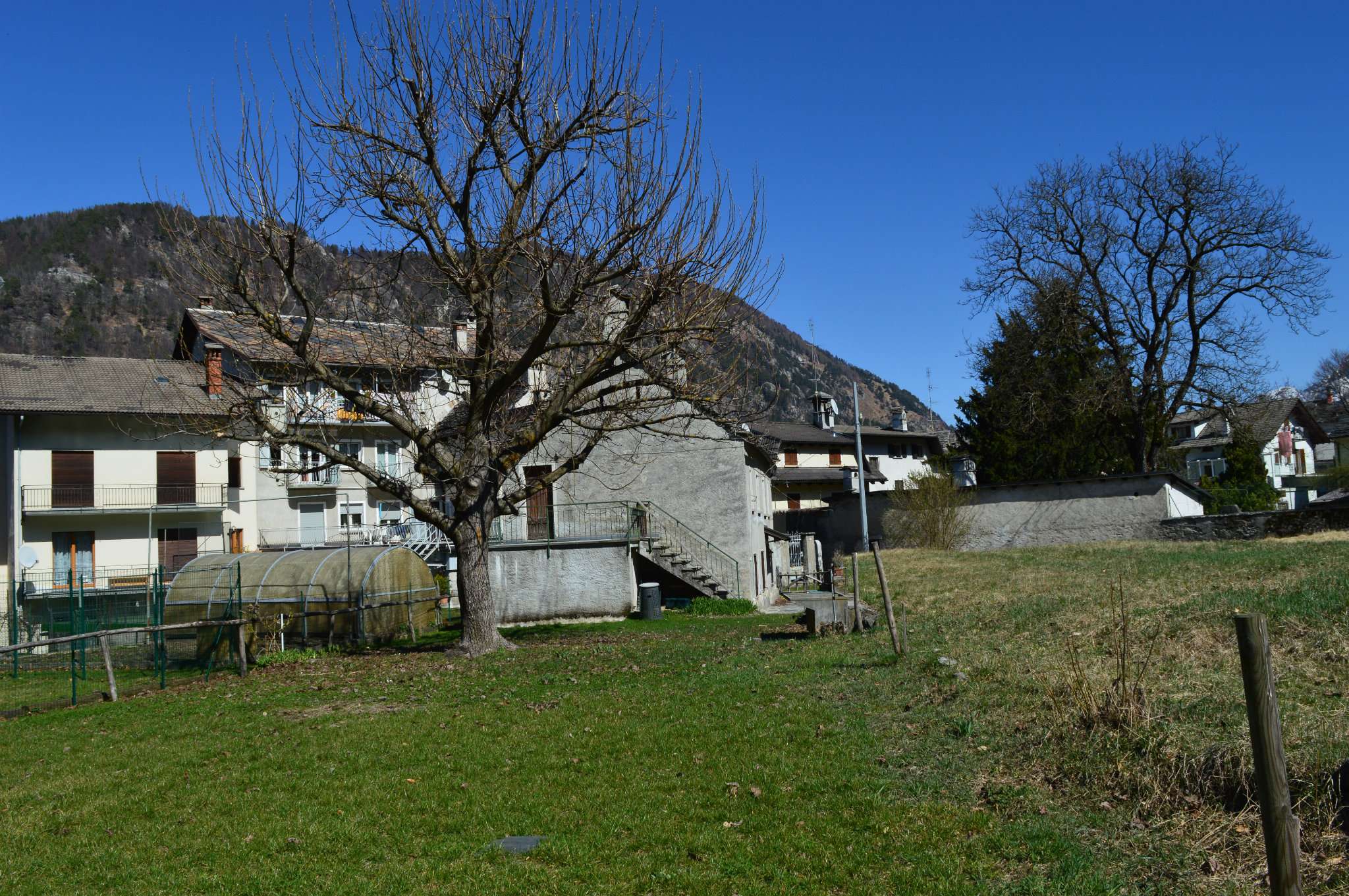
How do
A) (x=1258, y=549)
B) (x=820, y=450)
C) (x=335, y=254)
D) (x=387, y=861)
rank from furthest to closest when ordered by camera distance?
(x=820, y=450) → (x=1258, y=549) → (x=335, y=254) → (x=387, y=861)

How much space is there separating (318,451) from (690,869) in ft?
42.2

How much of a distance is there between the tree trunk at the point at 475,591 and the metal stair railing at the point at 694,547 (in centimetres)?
1239

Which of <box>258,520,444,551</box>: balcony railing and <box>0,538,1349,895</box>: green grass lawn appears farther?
<box>258,520,444,551</box>: balcony railing

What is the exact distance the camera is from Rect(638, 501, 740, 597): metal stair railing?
30.6 metres

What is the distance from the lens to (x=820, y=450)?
2810 inches

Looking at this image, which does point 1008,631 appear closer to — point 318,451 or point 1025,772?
point 1025,772

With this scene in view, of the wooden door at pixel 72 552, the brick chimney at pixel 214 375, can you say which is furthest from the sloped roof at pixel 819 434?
the brick chimney at pixel 214 375

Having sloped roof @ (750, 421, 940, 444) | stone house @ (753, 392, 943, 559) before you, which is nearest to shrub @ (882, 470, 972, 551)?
stone house @ (753, 392, 943, 559)

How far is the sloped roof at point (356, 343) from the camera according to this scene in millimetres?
16859

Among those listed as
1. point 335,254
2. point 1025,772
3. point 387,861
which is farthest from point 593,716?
point 335,254

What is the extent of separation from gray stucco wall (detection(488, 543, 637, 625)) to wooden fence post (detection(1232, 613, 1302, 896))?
2546 cm

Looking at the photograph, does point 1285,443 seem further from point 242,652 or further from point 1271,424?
point 242,652

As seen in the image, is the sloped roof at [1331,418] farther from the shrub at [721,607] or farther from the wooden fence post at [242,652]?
the wooden fence post at [242,652]

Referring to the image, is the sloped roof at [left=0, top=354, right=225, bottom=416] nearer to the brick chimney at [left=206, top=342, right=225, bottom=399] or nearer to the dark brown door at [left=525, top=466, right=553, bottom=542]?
the dark brown door at [left=525, top=466, right=553, bottom=542]
